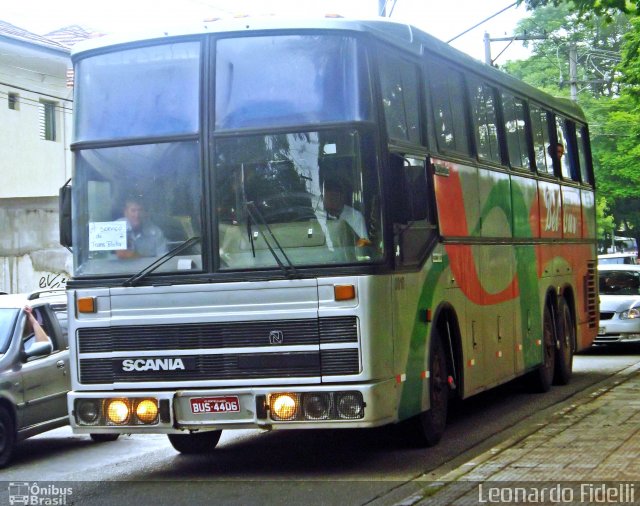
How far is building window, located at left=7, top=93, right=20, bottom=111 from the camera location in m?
30.5

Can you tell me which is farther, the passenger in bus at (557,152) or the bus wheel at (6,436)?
the passenger in bus at (557,152)

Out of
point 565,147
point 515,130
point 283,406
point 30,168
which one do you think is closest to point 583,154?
point 565,147

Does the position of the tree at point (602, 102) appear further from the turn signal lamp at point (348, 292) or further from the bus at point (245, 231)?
the turn signal lamp at point (348, 292)

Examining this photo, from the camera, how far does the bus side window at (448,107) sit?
39.0 ft

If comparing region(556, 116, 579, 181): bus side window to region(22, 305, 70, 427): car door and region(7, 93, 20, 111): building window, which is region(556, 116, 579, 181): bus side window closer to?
region(22, 305, 70, 427): car door

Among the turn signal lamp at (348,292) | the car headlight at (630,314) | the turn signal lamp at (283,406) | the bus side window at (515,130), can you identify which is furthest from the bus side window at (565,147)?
the turn signal lamp at (283,406)

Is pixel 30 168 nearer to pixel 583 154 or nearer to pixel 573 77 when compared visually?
pixel 583 154

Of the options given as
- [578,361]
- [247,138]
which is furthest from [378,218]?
[578,361]

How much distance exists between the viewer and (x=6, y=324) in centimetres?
1289

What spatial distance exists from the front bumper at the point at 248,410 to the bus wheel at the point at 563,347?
7237 mm

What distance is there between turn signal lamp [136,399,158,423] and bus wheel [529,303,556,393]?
7.19 m

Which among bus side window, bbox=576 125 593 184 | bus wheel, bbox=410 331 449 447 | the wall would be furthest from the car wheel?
the wall

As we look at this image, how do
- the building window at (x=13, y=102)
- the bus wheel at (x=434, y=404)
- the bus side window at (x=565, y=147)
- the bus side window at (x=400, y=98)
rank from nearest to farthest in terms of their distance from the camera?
the bus side window at (x=400, y=98) < the bus wheel at (x=434, y=404) < the bus side window at (x=565, y=147) < the building window at (x=13, y=102)

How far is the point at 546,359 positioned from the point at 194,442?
584 centimetres
